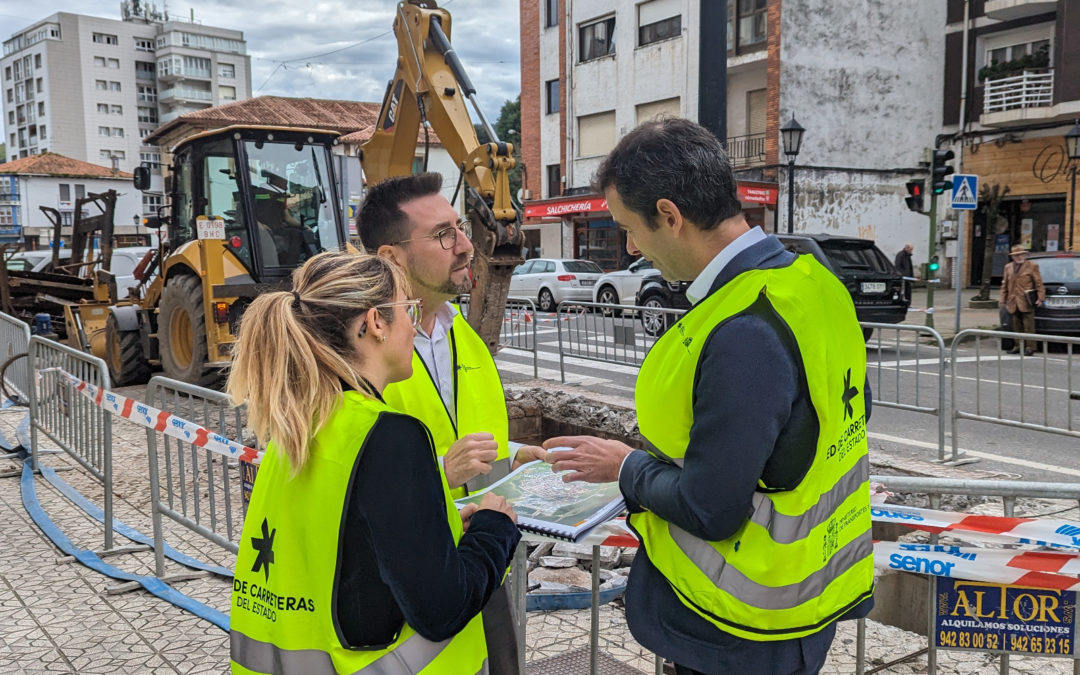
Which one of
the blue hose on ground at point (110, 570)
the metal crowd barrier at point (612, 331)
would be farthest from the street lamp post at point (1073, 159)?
the blue hose on ground at point (110, 570)

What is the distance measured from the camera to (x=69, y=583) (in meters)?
4.98

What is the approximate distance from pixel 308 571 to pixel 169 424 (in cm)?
337

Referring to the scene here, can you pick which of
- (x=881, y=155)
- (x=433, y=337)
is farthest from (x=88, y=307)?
(x=881, y=155)

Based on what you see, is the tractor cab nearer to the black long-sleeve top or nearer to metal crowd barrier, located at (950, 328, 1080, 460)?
metal crowd barrier, located at (950, 328, 1080, 460)

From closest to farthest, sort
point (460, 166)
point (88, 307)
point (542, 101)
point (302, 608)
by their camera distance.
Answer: point (302, 608) → point (460, 166) → point (88, 307) → point (542, 101)

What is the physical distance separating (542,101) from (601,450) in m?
34.4

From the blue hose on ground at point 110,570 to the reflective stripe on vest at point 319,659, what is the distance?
260 centimetres

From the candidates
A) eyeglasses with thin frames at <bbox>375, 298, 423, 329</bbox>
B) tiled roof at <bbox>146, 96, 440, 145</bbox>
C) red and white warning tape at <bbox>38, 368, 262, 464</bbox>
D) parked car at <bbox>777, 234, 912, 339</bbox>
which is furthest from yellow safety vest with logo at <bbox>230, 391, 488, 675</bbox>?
tiled roof at <bbox>146, 96, 440, 145</bbox>

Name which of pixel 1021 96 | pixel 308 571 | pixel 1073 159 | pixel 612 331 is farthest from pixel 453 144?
pixel 1021 96

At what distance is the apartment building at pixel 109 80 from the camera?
88250 millimetres

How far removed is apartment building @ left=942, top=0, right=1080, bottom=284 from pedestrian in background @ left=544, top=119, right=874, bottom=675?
26.1 m

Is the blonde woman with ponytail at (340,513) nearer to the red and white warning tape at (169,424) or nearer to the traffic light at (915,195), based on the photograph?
the red and white warning tape at (169,424)

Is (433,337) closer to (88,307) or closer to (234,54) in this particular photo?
(88,307)

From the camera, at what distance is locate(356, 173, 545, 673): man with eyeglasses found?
2512mm
